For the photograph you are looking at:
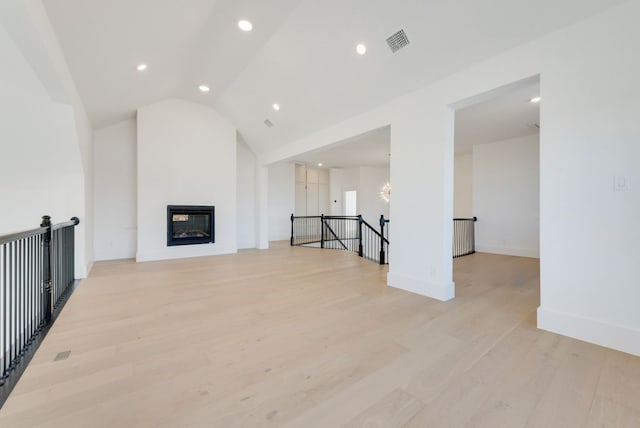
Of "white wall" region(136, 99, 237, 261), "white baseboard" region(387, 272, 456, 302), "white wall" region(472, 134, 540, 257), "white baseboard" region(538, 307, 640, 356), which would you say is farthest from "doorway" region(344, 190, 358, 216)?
"white baseboard" region(538, 307, 640, 356)

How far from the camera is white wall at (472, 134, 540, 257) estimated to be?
607cm

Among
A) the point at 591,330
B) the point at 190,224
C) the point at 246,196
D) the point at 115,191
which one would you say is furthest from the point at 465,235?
the point at 115,191

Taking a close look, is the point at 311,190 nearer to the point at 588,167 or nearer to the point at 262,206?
the point at 262,206

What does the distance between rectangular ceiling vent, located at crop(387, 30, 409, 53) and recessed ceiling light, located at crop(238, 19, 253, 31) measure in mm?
1840

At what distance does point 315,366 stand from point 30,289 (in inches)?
109

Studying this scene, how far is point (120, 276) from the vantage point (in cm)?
432

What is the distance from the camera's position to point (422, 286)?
11.2 feet

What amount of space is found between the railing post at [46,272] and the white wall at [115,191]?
3373 millimetres

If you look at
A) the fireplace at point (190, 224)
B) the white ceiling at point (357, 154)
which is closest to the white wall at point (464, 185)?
the white ceiling at point (357, 154)

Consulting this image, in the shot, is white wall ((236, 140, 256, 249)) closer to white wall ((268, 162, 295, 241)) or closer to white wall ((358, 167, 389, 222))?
white wall ((268, 162, 295, 241))

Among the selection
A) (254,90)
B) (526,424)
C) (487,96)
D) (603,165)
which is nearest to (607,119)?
(603,165)

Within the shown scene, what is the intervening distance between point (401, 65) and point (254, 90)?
2.92 metres

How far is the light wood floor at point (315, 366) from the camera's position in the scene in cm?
139

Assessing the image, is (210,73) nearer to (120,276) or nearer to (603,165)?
(120,276)
